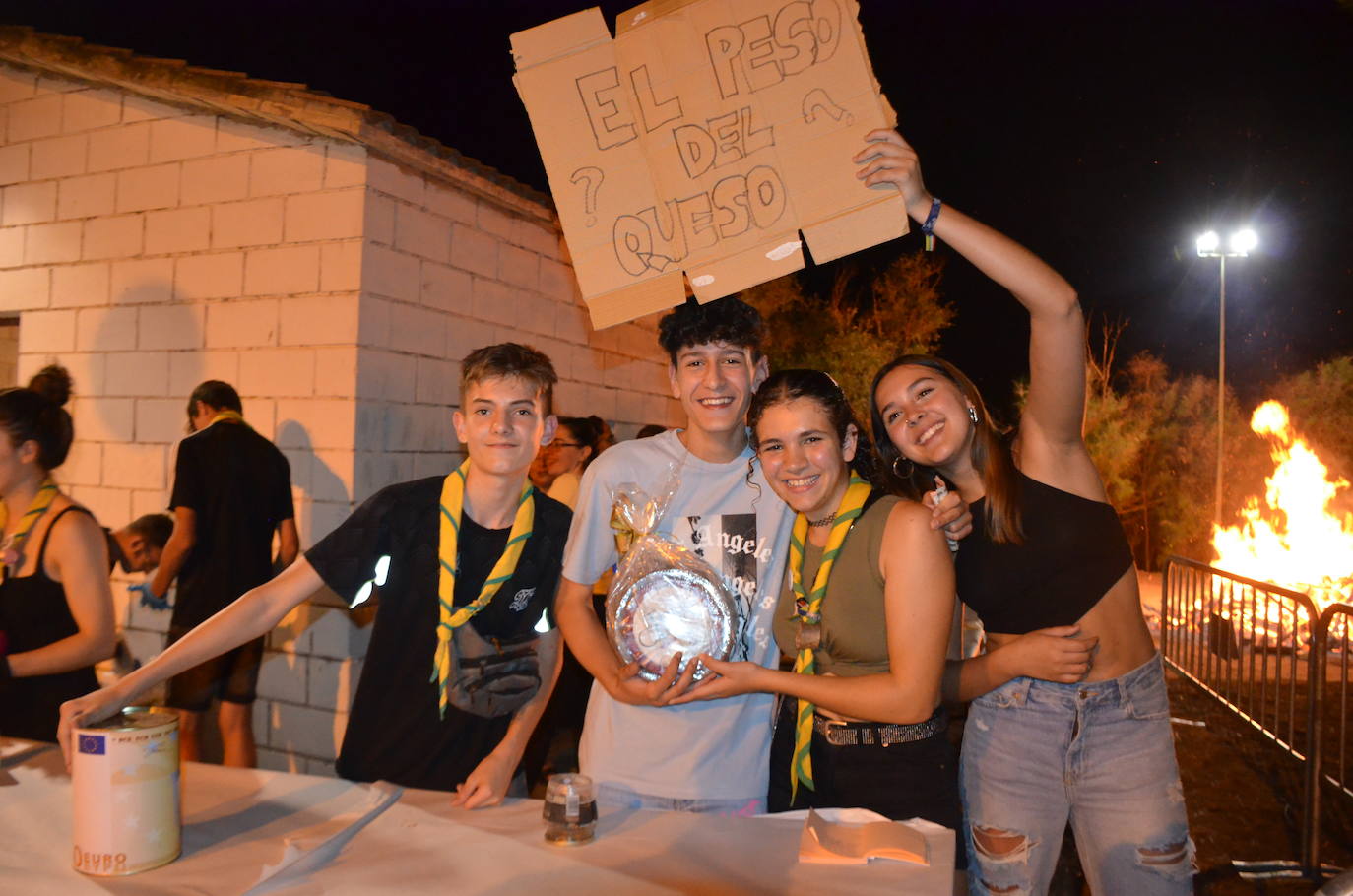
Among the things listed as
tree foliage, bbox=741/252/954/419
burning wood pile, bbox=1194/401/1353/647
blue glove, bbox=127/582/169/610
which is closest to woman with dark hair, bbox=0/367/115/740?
blue glove, bbox=127/582/169/610

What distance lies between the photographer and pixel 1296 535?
17.5 m

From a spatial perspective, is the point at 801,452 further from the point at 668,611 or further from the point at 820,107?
the point at 820,107

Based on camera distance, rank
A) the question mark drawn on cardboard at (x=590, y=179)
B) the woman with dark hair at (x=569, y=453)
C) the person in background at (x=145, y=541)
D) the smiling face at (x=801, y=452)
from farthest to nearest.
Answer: the woman with dark hair at (x=569, y=453)
the person in background at (x=145, y=541)
the smiling face at (x=801, y=452)
the question mark drawn on cardboard at (x=590, y=179)

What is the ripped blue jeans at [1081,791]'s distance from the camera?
7.47 feet

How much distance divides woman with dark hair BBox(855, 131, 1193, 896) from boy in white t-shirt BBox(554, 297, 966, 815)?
0.93ft

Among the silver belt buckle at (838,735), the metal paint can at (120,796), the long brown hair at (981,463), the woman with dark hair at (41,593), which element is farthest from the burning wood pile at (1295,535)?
the metal paint can at (120,796)

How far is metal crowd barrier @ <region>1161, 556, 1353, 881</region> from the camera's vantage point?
4.51 metres

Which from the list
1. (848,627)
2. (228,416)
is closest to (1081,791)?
(848,627)

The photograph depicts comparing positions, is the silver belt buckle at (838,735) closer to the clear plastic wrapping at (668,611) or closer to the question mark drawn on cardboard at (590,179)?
the clear plastic wrapping at (668,611)

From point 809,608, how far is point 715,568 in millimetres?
295

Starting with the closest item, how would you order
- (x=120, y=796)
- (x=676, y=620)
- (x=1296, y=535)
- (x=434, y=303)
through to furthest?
(x=120, y=796) → (x=676, y=620) → (x=434, y=303) → (x=1296, y=535)

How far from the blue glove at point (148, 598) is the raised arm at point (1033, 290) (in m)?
5.59

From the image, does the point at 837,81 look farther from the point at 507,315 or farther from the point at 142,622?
the point at 142,622

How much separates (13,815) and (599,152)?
2.07 metres
